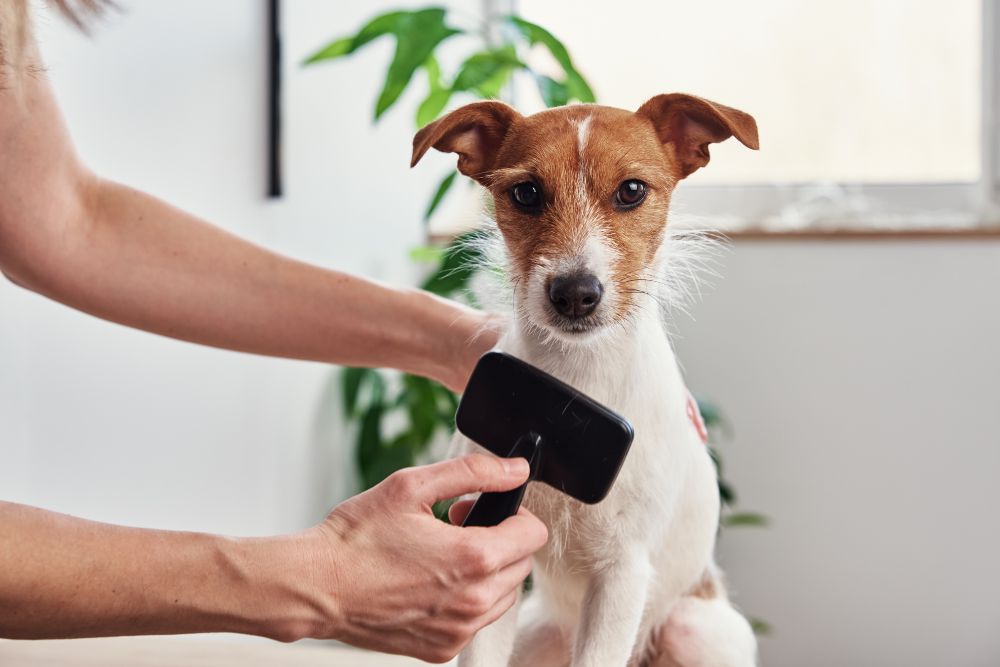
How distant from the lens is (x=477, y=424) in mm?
743

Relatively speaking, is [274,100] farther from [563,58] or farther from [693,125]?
[693,125]

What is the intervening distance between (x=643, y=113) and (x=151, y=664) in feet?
2.39

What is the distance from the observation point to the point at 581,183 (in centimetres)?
87

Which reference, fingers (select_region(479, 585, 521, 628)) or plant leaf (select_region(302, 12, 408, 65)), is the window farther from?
fingers (select_region(479, 585, 521, 628))

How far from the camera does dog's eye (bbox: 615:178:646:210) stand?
0.89 m

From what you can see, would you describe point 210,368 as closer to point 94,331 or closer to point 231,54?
point 94,331

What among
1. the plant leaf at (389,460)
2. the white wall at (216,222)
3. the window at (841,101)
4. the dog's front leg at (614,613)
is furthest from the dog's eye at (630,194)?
the window at (841,101)

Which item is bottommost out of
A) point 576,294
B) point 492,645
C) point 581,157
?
point 492,645

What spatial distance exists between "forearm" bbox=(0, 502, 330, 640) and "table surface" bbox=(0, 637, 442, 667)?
0.36m

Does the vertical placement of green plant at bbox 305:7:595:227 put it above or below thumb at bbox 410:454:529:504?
above

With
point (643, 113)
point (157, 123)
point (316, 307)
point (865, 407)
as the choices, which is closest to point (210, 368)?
point (157, 123)

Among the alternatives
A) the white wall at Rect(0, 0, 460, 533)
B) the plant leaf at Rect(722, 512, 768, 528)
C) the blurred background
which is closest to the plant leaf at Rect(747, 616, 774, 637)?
the blurred background

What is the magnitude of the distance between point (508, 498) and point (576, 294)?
0.61 feet

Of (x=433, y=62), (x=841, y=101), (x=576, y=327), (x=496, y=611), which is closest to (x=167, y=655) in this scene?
(x=496, y=611)
